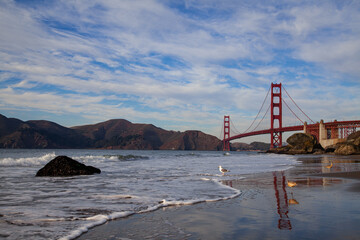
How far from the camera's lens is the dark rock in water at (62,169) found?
34.0 ft

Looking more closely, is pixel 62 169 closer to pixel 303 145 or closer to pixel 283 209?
pixel 283 209

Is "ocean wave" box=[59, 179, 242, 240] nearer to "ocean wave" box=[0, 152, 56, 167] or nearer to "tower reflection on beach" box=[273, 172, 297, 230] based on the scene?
"tower reflection on beach" box=[273, 172, 297, 230]

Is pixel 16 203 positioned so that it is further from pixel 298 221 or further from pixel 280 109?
pixel 280 109

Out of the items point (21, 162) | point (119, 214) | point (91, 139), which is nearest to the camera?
point (119, 214)

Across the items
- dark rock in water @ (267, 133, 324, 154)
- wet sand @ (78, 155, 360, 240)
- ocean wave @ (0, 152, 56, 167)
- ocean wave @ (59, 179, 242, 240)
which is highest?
dark rock in water @ (267, 133, 324, 154)

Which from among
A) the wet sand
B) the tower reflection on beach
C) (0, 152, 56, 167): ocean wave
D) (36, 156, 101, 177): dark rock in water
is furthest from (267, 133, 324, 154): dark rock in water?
the wet sand

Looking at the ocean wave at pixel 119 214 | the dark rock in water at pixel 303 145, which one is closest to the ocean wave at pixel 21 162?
the ocean wave at pixel 119 214

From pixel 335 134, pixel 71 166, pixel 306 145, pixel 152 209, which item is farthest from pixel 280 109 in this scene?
pixel 152 209

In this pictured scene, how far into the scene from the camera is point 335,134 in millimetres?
54469

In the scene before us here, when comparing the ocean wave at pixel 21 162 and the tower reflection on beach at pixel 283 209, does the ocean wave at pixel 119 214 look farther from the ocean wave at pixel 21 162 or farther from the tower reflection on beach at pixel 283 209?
the ocean wave at pixel 21 162

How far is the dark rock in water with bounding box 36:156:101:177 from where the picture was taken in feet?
34.0

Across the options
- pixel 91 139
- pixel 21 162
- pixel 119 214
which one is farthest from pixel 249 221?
pixel 91 139

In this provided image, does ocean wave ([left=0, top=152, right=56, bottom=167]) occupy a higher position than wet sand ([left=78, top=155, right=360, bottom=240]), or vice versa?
wet sand ([left=78, top=155, right=360, bottom=240])

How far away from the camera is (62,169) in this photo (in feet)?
34.8
